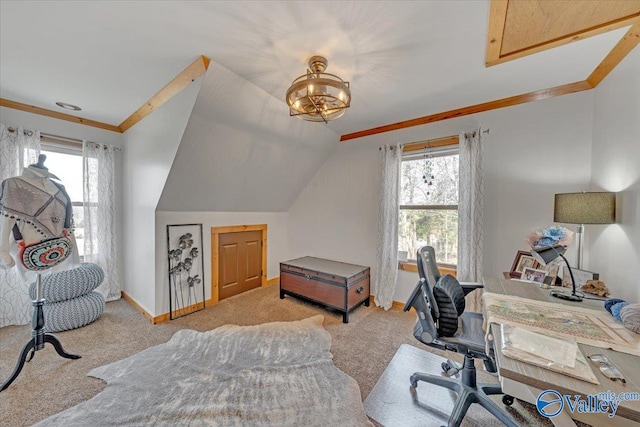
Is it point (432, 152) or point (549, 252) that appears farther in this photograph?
point (432, 152)

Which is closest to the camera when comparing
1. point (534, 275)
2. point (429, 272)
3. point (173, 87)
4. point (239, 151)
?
point (429, 272)

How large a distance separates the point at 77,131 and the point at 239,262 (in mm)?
2665

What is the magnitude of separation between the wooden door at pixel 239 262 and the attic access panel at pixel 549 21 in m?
3.51

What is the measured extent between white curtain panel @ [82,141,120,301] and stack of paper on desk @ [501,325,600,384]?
14.1 feet

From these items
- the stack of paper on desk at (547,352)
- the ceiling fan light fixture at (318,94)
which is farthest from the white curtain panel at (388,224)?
the stack of paper on desk at (547,352)

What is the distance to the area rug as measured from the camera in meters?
1.50

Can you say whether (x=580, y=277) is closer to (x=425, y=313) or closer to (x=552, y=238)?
(x=552, y=238)

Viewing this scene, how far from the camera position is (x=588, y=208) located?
5.76 feet

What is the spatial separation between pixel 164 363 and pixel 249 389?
84 centimetres

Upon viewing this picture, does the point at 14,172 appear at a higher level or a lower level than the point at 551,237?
higher

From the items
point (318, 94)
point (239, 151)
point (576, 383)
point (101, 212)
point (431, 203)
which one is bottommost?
point (576, 383)

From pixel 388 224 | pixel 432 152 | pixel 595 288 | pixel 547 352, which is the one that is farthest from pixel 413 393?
pixel 432 152

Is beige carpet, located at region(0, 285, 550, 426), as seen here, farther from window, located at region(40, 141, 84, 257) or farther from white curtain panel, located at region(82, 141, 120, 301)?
window, located at region(40, 141, 84, 257)

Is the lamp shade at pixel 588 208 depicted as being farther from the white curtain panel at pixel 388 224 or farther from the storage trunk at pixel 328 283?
the storage trunk at pixel 328 283
